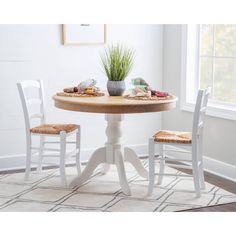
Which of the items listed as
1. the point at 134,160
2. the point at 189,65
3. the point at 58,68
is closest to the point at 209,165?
the point at 134,160

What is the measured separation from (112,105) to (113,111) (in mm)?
46

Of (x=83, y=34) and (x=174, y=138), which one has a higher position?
(x=83, y=34)

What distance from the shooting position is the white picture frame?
4996 millimetres

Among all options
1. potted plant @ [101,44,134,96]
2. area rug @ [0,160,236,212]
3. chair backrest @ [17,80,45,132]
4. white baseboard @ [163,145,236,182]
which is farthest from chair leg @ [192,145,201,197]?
chair backrest @ [17,80,45,132]

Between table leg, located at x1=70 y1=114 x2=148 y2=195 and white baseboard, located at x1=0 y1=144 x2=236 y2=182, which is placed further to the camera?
white baseboard, located at x1=0 y1=144 x2=236 y2=182

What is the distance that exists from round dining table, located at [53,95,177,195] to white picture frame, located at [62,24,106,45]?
1.08m

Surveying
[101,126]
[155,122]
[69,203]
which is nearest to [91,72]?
[101,126]

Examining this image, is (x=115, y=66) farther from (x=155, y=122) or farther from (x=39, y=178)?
(x=155, y=122)

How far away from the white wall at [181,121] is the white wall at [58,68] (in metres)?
0.11

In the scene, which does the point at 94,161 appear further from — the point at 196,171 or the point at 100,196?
the point at 196,171

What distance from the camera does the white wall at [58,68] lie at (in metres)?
4.81

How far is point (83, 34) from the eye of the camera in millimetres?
5066

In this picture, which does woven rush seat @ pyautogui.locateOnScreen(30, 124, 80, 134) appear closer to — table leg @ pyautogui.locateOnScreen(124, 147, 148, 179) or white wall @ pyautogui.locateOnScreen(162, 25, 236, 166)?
table leg @ pyautogui.locateOnScreen(124, 147, 148, 179)

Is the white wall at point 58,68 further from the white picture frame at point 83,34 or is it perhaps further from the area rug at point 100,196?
the area rug at point 100,196
